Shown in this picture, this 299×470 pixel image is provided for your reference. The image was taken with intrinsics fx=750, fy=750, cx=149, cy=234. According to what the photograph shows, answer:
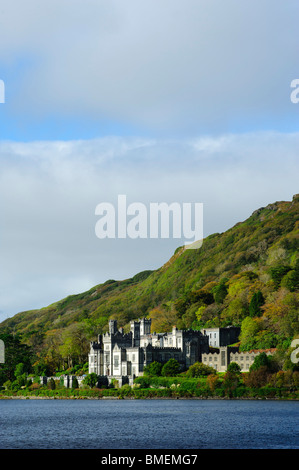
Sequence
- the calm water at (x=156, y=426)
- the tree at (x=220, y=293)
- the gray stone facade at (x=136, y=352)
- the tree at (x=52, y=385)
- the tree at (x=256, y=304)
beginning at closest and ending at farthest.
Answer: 1. the calm water at (x=156, y=426)
2. the gray stone facade at (x=136, y=352)
3. the tree at (x=52, y=385)
4. the tree at (x=256, y=304)
5. the tree at (x=220, y=293)

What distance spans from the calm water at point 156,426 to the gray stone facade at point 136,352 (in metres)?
22.1

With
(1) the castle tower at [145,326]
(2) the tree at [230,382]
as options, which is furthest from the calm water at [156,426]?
(1) the castle tower at [145,326]

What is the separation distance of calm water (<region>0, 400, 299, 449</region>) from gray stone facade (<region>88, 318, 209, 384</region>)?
22085mm

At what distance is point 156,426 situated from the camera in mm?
69750

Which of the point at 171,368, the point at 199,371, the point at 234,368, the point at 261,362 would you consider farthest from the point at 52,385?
the point at 261,362

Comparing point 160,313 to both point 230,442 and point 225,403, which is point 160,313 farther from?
point 230,442

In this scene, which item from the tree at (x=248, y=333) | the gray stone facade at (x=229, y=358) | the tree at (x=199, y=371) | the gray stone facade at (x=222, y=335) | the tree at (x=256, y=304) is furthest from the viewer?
the tree at (x=256, y=304)

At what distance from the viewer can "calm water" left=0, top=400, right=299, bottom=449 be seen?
58.5m

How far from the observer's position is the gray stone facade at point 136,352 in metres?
123

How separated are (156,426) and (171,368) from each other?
155 feet

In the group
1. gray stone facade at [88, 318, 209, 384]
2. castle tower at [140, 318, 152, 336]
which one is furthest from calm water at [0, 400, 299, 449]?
castle tower at [140, 318, 152, 336]

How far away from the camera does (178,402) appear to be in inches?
4003

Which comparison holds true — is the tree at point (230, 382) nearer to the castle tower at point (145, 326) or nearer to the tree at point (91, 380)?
the tree at point (91, 380)
